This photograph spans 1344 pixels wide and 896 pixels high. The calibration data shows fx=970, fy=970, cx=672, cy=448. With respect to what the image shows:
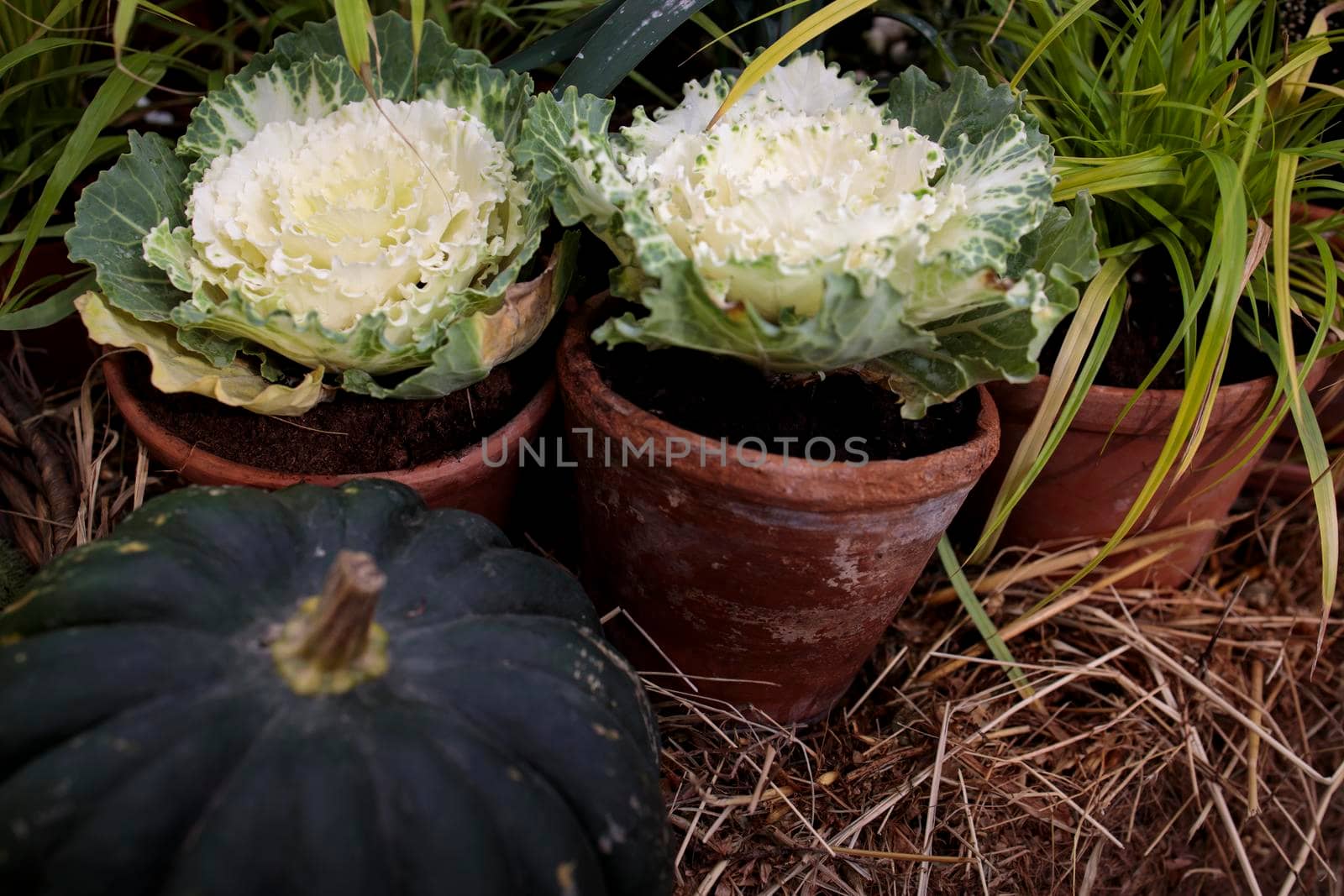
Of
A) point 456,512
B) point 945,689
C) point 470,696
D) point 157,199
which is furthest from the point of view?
point 945,689

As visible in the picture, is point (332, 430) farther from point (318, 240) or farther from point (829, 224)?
point (829, 224)

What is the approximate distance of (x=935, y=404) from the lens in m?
0.99

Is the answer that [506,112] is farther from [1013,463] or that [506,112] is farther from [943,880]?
[943,880]

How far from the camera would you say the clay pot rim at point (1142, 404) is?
1.09m

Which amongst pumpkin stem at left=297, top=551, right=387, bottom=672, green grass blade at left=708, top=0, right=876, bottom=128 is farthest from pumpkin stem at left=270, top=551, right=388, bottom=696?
green grass blade at left=708, top=0, right=876, bottom=128

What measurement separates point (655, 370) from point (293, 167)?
0.40 meters

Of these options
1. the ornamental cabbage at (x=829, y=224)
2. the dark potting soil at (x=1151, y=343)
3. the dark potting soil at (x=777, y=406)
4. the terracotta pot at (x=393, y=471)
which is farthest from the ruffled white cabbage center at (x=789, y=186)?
the dark potting soil at (x=1151, y=343)

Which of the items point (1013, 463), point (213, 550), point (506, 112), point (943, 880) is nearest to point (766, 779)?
point (943, 880)

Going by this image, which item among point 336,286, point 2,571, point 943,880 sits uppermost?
point 336,286

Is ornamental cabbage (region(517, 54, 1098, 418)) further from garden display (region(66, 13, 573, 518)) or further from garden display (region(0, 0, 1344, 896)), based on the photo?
garden display (region(66, 13, 573, 518))

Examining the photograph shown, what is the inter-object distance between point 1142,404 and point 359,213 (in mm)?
863

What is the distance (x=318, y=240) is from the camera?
87 centimetres

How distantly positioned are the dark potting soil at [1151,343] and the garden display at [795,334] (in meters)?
0.29

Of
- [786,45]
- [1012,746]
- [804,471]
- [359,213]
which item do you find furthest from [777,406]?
[1012,746]
